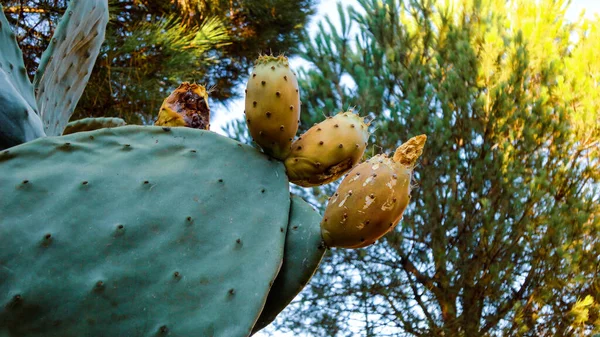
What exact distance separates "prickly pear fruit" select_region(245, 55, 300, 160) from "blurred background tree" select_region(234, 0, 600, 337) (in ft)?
10.2

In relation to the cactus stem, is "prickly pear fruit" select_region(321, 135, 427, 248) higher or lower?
lower

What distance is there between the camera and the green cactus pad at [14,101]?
0.76m

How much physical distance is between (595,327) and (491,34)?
6.11 ft

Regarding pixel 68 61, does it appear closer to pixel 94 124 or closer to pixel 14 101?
pixel 94 124

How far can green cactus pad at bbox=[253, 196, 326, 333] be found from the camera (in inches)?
29.9

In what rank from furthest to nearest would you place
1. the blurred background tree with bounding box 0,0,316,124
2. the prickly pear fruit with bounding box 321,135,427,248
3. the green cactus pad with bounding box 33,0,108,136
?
the blurred background tree with bounding box 0,0,316,124 → the green cactus pad with bounding box 33,0,108,136 → the prickly pear fruit with bounding box 321,135,427,248

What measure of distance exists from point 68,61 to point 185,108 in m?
0.18

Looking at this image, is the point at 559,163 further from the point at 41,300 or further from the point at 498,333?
the point at 41,300

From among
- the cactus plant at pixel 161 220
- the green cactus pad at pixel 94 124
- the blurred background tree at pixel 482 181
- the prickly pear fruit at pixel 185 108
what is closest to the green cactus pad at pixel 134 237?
the cactus plant at pixel 161 220

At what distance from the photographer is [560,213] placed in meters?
4.03

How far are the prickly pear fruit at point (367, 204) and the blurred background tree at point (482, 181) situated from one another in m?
3.18

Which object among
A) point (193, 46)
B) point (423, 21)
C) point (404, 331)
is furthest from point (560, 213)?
point (193, 46)

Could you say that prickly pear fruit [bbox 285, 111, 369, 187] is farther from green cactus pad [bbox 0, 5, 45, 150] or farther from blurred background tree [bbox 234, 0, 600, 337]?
blurred background tree [bbox 234, 0, 600, 337]

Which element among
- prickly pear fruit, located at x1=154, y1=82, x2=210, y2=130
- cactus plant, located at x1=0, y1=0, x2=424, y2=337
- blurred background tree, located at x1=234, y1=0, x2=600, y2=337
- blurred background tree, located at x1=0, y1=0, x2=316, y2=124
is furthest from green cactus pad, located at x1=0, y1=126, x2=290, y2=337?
blurred background tree, located at x1=234, y1=0, x2=600, y2=337
